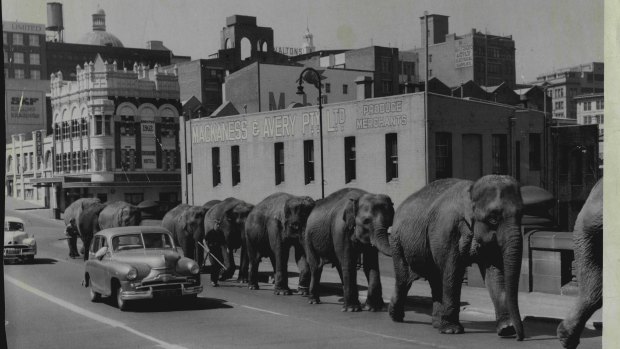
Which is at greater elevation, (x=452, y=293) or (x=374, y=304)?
(x=452, y=293)

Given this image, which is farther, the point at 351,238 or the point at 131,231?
the point at 131,231

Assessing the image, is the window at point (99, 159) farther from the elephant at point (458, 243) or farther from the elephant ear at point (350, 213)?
the elephant at point (458, 243)

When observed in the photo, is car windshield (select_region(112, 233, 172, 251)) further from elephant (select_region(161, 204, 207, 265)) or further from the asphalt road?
elephant (select_region(161, 204, 207, 265))

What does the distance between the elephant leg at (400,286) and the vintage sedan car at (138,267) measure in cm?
492

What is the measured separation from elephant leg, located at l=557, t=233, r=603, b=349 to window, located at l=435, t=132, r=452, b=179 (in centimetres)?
2555

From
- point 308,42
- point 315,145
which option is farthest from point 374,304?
point 308,42

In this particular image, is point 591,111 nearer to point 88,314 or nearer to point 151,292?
point 151,292

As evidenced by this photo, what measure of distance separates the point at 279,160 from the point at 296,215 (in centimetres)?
2172

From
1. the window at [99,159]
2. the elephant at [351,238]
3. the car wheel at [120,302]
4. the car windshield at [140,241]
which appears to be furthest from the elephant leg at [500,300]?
the window at [99,159]

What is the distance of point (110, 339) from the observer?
48.7ft

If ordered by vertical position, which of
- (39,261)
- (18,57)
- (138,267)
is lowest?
(39,261)

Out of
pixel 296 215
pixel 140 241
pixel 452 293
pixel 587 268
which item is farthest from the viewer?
pixel 296 215

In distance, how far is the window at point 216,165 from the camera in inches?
1818

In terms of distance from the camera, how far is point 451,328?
47.2 feet
